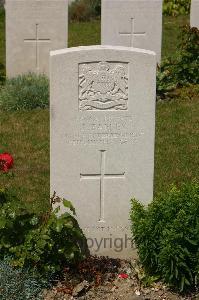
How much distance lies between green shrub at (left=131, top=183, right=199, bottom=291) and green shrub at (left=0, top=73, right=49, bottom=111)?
5.06 m

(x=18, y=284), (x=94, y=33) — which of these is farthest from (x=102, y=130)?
(x=94, y=33)

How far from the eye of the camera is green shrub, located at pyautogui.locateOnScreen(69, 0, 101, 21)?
1930 centimetres

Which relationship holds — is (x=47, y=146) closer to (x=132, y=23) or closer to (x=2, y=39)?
(x=132, y=23)

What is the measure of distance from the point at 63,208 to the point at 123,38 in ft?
20.6

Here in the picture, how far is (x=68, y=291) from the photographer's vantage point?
16.7 ft

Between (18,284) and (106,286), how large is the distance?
25.6 inches

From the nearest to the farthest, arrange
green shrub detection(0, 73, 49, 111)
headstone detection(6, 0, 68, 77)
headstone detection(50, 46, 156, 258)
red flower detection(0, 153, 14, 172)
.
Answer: headstone detection(50, 46, 156, 258)
red flower detection(0, 153, 14, 172)
green shrub detection(0, 73, 49, 111)
headstone detection(6, 0, 68, 77)

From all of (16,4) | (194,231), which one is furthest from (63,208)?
(16,4)

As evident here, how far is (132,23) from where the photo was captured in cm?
1122

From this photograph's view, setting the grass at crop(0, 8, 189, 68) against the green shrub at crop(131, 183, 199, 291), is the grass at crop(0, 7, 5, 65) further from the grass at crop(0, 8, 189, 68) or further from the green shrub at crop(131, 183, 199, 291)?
the green shrub at crop(131, 183, 199, 291)

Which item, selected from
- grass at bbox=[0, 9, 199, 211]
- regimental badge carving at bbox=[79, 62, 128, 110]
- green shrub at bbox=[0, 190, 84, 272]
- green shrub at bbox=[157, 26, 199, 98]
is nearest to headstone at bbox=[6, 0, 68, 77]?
green shrub at bbox=[157, 26, 199, 98]

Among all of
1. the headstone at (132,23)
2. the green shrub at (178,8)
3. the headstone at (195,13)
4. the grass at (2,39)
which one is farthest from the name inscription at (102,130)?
the green shrub at (178,8)

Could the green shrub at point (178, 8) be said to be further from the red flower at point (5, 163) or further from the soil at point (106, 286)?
the soil at point (106, 286)

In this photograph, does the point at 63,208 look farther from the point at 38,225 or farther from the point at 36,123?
the point at 36,123
